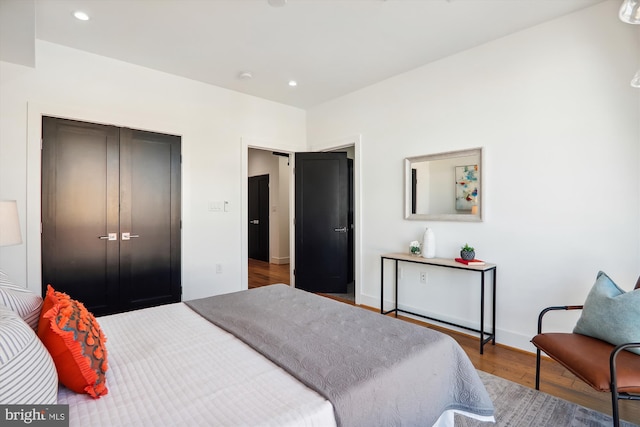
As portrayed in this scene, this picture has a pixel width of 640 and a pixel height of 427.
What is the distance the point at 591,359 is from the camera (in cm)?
164

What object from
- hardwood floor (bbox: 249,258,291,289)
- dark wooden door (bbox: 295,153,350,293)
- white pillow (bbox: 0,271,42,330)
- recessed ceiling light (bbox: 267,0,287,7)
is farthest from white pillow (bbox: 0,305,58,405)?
hardwood floor (bbox: 249,258,291,289)

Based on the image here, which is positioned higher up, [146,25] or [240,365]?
[146,25]

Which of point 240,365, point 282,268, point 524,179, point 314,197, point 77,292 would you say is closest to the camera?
point 240,365

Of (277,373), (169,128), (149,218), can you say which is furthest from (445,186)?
(149,218)

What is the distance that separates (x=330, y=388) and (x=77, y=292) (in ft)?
10.3

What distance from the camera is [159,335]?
1582 mm

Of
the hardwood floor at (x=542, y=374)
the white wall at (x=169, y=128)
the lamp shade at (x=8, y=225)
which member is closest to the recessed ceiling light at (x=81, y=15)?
the white wall at (x=169, y=128)

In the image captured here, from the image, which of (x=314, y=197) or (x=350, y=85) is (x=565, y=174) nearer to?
(x=350, y=85)

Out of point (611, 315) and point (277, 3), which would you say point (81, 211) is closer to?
point (277, 3)

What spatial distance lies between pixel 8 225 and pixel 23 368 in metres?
1.47

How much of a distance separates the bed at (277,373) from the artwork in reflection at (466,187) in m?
1.83

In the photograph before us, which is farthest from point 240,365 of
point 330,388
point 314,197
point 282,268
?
point 282,268

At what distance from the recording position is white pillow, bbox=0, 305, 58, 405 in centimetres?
77

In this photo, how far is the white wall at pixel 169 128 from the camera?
2.77 metres
